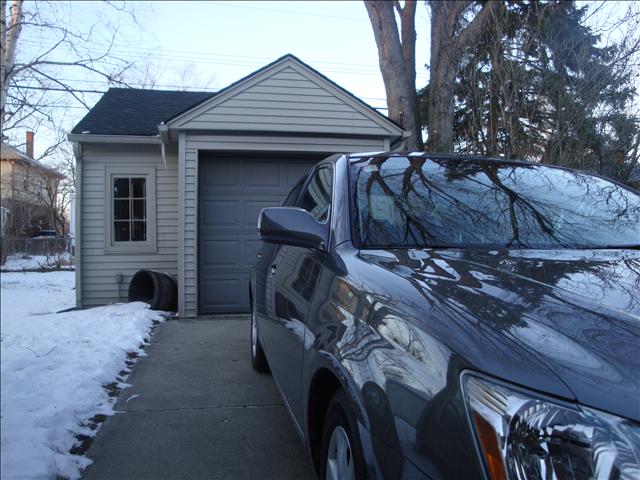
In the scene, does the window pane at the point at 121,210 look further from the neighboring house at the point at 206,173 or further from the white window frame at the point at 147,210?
the white window frame at the point at 147,210

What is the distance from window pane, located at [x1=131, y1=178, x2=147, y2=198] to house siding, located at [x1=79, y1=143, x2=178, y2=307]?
28 cm

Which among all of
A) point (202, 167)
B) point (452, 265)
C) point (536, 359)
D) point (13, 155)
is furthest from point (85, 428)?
point (202, 167)

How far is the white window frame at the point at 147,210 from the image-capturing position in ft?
29.9

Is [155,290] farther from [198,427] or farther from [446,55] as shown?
[446,55]

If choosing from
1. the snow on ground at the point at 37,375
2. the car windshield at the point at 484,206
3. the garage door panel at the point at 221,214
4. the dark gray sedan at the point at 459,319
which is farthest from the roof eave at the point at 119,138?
the car windshield at the point at 484,206

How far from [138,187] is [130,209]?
16.7 inches

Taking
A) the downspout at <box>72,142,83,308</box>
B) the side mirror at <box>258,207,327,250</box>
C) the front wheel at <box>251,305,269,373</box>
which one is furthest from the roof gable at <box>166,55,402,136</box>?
the side mirror at <box>258,207,327,250</box>

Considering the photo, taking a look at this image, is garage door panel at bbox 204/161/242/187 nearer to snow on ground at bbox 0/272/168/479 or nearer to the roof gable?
the roof gable

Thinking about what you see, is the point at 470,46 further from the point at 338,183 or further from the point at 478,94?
the point at 338,183

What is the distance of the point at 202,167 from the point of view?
8.20 metres

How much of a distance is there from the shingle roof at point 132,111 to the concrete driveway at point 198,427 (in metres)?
4.59

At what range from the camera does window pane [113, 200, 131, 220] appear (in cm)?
927


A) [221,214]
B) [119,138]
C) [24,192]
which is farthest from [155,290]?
[24,192]

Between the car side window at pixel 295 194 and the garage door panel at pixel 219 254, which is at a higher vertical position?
the car side window at pixel 295 194
